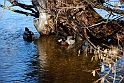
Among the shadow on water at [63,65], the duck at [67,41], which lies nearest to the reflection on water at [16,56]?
the shadow on water at [63,65]

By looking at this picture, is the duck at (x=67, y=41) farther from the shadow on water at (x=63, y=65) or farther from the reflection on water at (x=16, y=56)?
the reflection on water at (x=16, y=56)

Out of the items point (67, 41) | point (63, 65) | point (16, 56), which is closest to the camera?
point (63, 65)

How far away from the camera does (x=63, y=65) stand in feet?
34.9

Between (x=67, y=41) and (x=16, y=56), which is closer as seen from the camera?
(x=16, y=56)

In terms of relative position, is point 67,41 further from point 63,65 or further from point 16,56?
point 63,65

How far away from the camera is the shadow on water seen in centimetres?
936

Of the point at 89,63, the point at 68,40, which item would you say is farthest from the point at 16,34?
the point at 89,63

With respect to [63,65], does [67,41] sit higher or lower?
higher

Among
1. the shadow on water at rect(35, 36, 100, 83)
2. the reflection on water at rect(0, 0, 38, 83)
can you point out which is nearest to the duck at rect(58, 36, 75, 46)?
the shadow on water at rect(35, 36, 100, 83)

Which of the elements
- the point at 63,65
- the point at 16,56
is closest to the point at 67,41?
the point at 16,56

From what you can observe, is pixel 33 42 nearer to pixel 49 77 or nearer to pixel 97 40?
pixel 97 40

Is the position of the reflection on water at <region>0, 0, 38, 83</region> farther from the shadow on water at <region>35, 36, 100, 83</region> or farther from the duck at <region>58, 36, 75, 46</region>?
the duck at <region>58, 36, 75, 46</region>

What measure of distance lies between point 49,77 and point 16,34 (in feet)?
20.0

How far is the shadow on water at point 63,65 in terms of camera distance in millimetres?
9359
